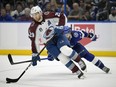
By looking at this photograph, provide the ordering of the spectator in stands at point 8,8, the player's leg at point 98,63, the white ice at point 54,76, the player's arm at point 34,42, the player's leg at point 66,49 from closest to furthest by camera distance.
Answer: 1. the white ice at point 54,76
2. the player's leg at point 66,49
3. the player's arm at point 34,42
4. the player's leg at point 98,63
5. the spectator in stands at point 8,8

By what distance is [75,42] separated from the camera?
18.9 feet

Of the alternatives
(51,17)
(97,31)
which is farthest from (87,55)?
(97,31)

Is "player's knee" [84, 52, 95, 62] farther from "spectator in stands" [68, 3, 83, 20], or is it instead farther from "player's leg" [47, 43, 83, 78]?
"spectator in stands" [68, 3, 83, 20]

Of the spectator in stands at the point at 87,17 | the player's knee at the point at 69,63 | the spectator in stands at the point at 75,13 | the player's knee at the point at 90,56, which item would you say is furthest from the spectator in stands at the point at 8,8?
the player's knee at the point at 69,63

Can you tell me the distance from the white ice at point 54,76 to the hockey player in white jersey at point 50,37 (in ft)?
0.78

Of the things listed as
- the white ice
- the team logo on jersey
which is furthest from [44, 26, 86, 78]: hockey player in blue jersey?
the team logo on jersey

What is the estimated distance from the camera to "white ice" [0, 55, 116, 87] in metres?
4.83

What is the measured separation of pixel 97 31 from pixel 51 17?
A: 3.00 metres

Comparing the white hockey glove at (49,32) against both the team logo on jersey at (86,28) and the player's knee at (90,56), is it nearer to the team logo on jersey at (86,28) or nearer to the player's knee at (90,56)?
the player's knee at (90,56)

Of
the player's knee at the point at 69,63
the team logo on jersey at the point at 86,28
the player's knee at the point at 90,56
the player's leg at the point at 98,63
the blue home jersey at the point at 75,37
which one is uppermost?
the blue home jersey at the point at 75,37

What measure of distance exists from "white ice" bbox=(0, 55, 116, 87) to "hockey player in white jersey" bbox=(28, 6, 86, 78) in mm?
237

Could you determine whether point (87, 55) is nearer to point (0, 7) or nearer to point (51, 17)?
point (51, 17)

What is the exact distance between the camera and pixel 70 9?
28.1 ft

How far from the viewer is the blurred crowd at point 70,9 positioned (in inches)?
327
